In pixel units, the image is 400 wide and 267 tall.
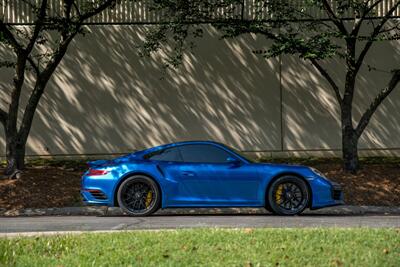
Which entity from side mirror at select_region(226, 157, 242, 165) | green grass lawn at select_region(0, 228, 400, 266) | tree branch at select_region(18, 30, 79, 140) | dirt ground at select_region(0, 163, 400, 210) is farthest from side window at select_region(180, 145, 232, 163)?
tree branch at select_region(18, 30, 79, 140)

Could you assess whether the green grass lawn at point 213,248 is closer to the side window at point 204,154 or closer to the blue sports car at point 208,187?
the blue sports car at point 208,187

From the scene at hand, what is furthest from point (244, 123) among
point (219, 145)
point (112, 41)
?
point (219, 145)

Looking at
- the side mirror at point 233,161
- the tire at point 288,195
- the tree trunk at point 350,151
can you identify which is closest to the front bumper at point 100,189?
the side mirror at point 233,161

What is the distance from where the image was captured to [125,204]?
504 inches

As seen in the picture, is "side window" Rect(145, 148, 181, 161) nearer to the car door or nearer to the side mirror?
the car door

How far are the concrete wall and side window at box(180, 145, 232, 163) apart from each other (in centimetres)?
775

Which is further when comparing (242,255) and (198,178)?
(198,178)

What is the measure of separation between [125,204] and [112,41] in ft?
30.5

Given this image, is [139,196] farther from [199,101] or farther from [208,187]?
[199,101]

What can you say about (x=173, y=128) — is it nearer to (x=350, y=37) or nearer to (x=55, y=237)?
(x=350, y=37)

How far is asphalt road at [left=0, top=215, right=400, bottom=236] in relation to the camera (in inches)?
424

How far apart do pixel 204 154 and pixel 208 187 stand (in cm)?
65

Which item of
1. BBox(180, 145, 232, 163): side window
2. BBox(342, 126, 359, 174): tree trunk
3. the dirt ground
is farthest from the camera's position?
BBox(342, 126, 359, 174): tree trunk

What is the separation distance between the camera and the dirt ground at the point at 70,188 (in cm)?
1491
